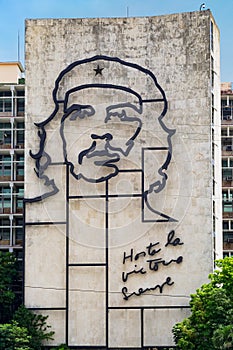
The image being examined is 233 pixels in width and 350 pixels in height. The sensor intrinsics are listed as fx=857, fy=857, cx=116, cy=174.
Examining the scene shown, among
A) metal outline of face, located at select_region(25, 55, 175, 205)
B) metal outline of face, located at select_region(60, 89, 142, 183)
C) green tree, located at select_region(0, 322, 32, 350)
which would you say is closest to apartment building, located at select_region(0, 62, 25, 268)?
metal outline of face, located at select_region(25, 55, 175, 205)

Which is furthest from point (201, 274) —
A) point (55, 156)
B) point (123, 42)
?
point (123, 42)

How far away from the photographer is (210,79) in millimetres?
44812

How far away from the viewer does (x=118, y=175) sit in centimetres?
4434

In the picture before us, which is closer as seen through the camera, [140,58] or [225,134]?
[140,58]

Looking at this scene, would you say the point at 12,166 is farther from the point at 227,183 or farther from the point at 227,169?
the point at 227,169

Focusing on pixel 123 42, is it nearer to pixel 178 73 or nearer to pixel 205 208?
pixel 178 73

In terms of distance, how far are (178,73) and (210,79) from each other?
1702mm

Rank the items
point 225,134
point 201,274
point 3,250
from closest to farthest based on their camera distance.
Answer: point 201,274, point 3,250, point 225,134

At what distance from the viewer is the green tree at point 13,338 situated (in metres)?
40.0

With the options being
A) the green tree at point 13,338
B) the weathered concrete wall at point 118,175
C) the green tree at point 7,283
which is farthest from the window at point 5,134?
the green tree at point 13,338

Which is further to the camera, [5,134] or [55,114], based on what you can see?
[5,134]

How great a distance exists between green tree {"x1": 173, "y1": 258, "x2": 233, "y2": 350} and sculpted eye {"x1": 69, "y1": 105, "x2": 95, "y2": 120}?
11.3 metres

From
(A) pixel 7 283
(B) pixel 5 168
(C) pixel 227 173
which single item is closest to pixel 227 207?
(C) pixel 227 173

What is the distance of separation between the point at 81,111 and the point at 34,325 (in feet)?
37.1
